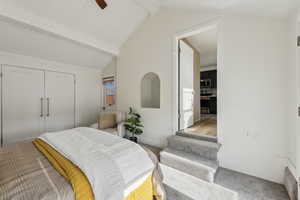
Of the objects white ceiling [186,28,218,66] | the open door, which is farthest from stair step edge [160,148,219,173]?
white ceiling [186,28,218,66]

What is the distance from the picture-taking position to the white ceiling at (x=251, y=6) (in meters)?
1.42

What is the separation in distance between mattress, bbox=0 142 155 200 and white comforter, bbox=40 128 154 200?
9cm

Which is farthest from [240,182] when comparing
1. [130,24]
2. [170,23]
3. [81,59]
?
[81,59]

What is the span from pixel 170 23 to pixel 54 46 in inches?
107

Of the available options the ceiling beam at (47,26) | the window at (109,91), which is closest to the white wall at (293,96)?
the ceiling beam at (47,26)

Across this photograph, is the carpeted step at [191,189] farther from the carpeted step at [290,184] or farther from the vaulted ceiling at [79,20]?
the vaulted ceiling at [79,20]

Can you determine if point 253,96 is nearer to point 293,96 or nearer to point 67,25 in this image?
point 293,96

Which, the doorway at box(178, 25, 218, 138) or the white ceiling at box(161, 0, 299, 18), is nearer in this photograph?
the white ceiling at box(161, 0, 299, 18)

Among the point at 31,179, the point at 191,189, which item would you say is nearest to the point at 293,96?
the point at 191,189

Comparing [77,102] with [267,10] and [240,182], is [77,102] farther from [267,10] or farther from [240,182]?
[267,10]

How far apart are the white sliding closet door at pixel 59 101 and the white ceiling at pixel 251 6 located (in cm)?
349

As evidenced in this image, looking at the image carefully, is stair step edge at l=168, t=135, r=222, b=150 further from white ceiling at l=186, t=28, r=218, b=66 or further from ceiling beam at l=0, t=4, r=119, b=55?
ceiling beam at l=0, t=4, r=119, b=55

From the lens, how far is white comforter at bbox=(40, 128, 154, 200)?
89cm

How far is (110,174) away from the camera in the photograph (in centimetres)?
96
